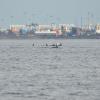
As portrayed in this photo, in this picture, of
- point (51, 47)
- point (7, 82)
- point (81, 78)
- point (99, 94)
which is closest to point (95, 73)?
point (81, 78)

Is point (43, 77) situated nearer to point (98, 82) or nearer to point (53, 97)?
point (98, 82)

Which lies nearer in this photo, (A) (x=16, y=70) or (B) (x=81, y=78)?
(B) (x=81, y=78)

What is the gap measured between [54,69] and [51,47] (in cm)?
6175

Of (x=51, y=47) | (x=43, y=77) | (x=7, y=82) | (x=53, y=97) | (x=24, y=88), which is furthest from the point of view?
(x=51, y=47)

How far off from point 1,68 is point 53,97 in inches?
806

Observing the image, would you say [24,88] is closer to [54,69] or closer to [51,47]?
[54,69]

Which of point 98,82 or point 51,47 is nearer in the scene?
point 98,82

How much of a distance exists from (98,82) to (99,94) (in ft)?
19.7

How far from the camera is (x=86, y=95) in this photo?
4275 cm

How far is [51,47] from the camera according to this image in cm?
12269

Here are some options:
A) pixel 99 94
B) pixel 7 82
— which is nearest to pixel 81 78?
pixel 7 82

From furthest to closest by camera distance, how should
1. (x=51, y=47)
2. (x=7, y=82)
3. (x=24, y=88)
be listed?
→ 1. (x=51, y=47)
2. (x=7, y=82)
3. (x=24, y=88)

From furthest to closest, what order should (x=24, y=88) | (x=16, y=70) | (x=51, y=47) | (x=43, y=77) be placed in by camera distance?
(x=51, y=47) → (x=16, y=70) → (x=43, y=77) → (x=24, y=88)

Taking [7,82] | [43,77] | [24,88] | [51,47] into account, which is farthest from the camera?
[51,47]
